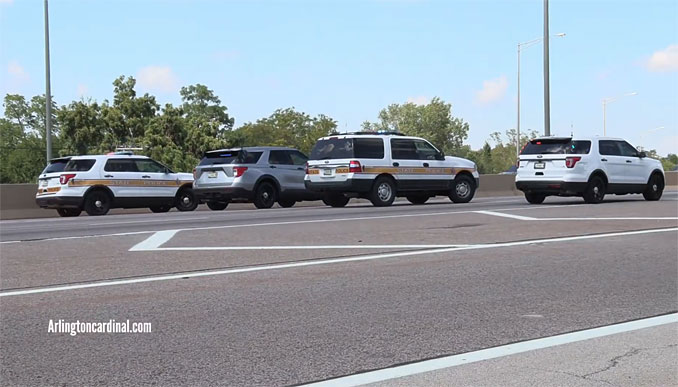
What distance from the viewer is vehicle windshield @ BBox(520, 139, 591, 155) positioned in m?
20.5

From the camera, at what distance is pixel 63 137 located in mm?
73938

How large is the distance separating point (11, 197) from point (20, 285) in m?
16.9

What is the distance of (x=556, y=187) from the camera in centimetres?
2022

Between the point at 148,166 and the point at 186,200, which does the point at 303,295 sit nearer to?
the point at 148,166

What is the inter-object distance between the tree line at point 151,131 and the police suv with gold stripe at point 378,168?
31.7 metres

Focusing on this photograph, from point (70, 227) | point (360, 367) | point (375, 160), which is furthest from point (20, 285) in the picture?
point (375, 160)

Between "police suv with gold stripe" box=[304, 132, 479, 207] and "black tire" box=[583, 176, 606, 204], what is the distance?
11.9ft

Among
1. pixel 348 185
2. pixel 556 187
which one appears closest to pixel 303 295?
pixel 348 185

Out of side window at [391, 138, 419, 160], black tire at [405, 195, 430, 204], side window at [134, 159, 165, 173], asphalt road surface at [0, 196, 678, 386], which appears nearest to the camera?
asphalt road surface at [0, 196, 678, 386]

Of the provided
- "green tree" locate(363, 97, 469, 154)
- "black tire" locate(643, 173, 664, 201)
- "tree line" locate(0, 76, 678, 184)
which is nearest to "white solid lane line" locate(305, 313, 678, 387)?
"black tire" locate(643, 173, 664, 201)

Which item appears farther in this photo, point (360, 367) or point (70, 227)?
point (70, 227)

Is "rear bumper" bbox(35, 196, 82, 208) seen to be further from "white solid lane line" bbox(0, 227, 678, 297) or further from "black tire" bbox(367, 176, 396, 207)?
"white solid lane line" bbox(0, 227, 678, 297)

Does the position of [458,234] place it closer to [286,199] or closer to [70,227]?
[70,227]

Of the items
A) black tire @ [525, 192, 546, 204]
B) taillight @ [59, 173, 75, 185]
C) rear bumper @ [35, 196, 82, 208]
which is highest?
taillight @ [59, 173, 75, 185]
